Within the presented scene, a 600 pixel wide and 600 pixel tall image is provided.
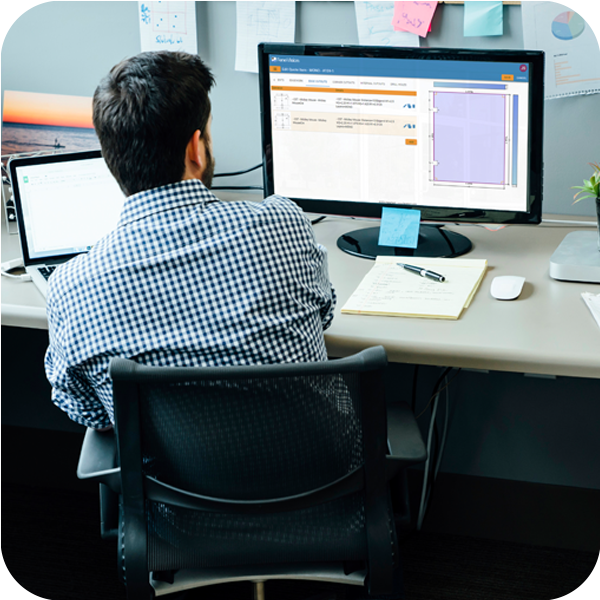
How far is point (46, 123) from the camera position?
1821mm

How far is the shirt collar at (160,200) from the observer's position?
1.00m

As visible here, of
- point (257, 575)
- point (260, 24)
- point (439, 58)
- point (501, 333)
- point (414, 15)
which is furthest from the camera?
point (260, 24)

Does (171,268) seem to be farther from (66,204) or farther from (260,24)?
(260,24)

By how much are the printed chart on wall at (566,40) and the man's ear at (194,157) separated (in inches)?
34.2

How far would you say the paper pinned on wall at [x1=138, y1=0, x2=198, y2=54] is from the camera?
69.3 inches

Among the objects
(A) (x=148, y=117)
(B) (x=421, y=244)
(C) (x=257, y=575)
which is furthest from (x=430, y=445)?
(A) (x=148, y=117)

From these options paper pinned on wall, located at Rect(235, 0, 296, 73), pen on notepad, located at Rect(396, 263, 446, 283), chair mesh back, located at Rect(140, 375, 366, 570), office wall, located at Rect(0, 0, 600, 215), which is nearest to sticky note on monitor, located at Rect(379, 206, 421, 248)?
pen on notepad, located at Rect(396, 263, 446, 283)

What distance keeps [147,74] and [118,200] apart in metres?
0.55

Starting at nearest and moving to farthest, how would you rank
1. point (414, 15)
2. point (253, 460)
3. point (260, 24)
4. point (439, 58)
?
point (253, 460)
point (439, 58)
point (414, 15)
point (260, 24)

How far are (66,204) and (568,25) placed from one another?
3.67ft

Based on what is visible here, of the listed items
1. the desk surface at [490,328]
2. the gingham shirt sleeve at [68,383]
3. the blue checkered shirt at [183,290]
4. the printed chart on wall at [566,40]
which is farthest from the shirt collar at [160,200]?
the printed chart on wall at [566,40]

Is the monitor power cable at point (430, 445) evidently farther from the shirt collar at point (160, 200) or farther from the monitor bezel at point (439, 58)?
the shirt collar at point (160, 200)

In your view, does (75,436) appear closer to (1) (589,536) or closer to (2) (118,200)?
(2) (118,200)

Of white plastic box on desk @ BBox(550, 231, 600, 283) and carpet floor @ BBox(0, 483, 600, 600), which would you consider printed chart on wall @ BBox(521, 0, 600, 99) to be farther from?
carpet floor @ BBox(0, 483, 600, 600)
